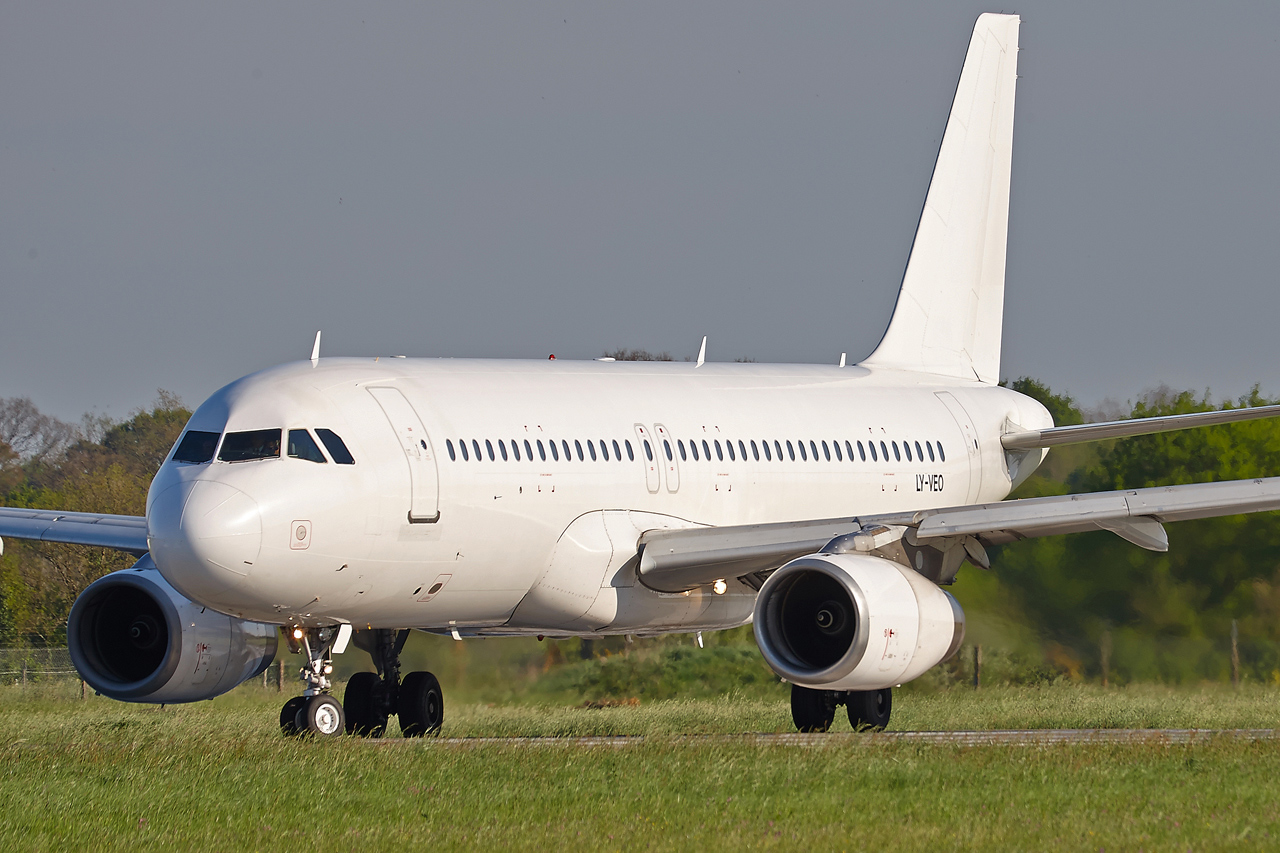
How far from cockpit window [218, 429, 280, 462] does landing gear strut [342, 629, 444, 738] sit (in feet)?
14.1

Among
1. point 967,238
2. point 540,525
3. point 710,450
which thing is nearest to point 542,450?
point 540,525

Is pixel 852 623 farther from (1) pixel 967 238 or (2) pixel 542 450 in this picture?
(1) pixel 967 238

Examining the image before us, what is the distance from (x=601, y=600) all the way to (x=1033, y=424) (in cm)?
895

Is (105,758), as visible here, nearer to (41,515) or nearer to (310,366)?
(310,366)

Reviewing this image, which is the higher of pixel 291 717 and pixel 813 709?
pixel 291 717

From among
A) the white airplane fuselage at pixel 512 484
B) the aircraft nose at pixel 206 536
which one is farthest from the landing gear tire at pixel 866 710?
the aircraft nose at pixel 206 536

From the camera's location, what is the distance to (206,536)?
644 inches

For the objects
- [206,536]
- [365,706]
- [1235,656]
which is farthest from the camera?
[1235,656]

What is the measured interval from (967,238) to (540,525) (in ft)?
36.2

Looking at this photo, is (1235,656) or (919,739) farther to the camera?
(1235,656)

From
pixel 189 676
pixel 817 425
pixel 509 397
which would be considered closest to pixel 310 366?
pixel 509 397

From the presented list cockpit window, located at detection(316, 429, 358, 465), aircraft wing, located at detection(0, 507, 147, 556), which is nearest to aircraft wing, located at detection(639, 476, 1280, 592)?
cockpit window, located at detection(316, 429, 358, 465)

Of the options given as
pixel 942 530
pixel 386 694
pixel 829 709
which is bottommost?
pixel 829 709

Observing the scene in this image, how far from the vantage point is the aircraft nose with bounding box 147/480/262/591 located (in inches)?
645
